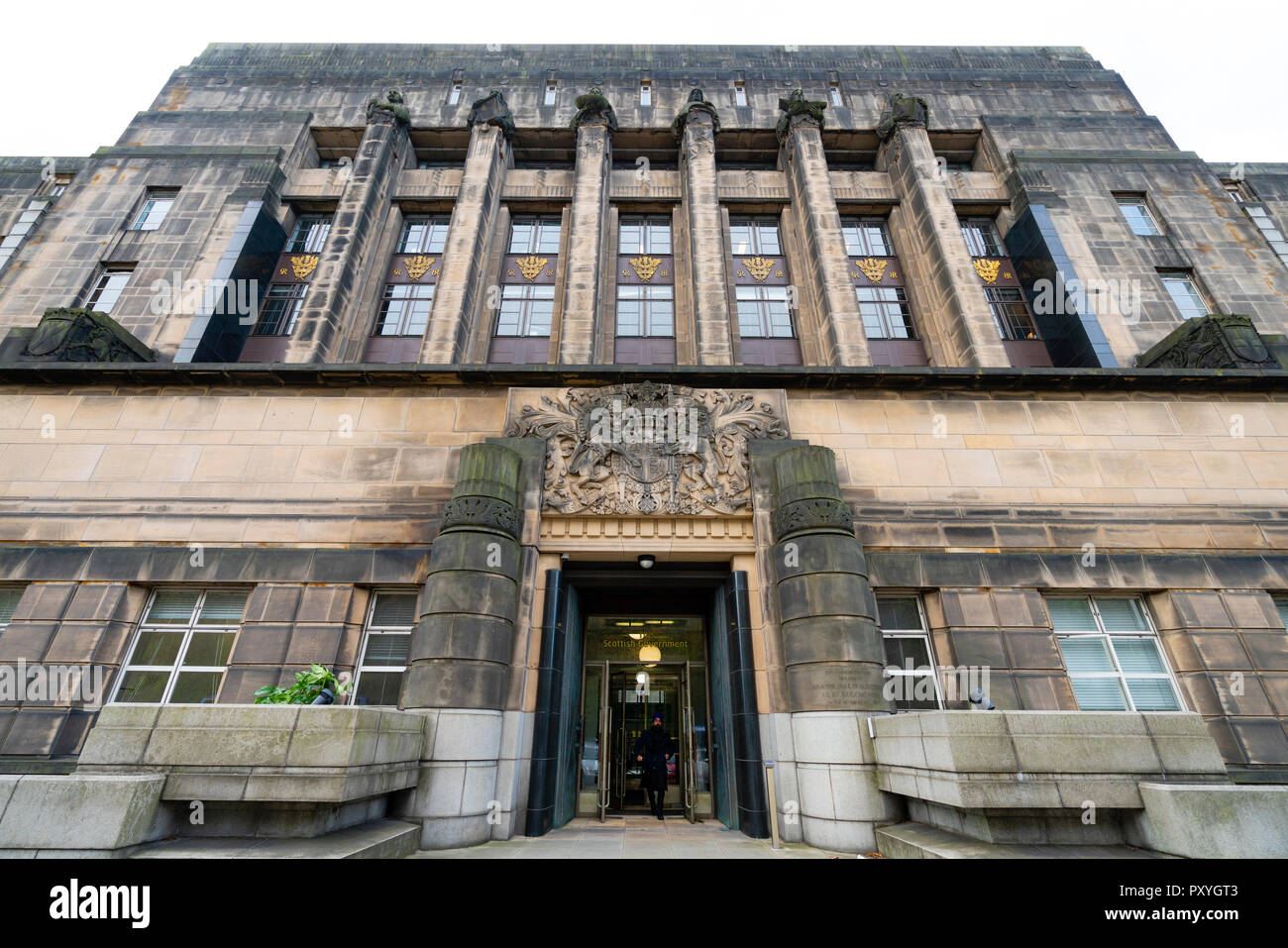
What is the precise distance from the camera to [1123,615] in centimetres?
1095

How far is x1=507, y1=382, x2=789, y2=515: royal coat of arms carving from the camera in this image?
11.2 m

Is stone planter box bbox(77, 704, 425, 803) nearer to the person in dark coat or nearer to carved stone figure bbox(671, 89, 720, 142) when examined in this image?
the person in dark coat

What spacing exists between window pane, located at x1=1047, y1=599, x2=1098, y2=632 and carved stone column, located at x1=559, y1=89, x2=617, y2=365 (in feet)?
41.2

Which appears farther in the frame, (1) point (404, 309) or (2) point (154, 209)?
(2) point (154, 209)

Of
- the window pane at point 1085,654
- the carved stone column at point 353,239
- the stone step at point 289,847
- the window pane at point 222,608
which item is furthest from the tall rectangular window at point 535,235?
the window pane at point 1085,654

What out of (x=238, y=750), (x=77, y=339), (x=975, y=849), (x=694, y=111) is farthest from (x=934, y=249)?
(x=77, y=339)

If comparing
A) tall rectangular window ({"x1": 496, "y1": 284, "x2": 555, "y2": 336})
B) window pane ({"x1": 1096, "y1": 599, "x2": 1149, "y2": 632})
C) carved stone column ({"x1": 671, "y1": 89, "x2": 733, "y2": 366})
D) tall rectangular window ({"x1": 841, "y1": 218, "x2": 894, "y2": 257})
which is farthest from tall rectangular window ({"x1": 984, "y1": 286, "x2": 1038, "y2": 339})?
tall rectangular window ({"x1": 496, "y1": 284, "x2": 555, "y2": 336})

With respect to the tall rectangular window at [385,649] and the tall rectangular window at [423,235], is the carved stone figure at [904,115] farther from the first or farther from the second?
the tall rectangular window at [385,649]

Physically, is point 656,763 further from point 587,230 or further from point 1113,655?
point 587,230

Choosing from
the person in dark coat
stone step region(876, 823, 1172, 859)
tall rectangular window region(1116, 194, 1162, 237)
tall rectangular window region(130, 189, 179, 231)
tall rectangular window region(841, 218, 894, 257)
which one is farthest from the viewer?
tall rectangular window region(841, 218, 894, 257)

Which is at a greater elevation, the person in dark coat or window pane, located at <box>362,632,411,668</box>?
window pane, located at <box>362,632,411,668</box>

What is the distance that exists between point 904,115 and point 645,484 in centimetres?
1953

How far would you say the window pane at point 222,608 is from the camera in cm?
1072
